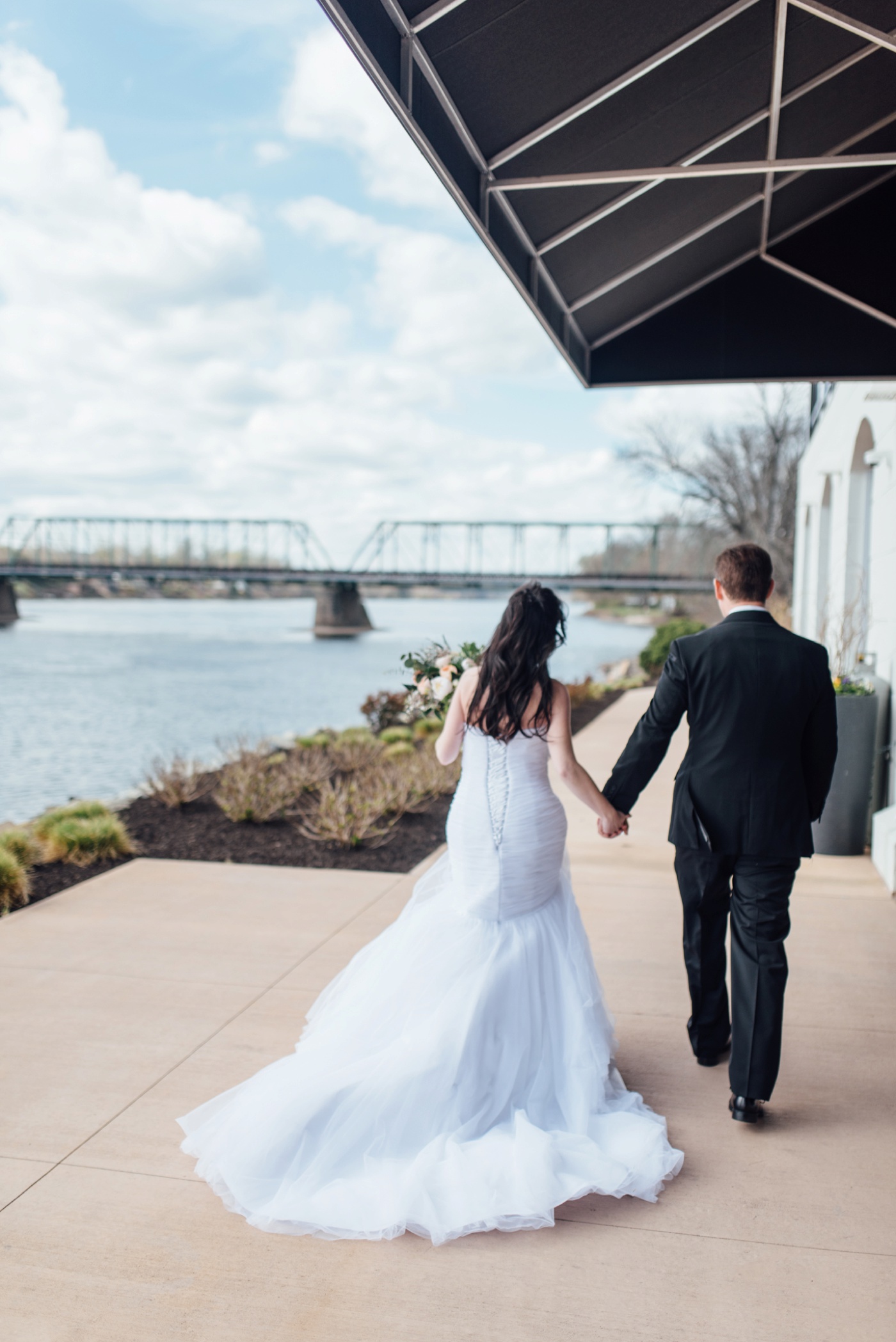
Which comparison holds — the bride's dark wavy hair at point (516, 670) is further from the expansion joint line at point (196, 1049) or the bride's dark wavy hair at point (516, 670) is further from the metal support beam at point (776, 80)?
the metal support beam at point (776, 80)

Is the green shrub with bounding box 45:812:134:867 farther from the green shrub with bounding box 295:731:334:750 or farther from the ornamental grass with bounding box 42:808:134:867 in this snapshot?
the green shrub with bounding box 295:731:334:750

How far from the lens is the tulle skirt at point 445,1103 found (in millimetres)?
2865

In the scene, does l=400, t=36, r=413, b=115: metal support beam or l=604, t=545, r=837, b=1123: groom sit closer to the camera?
l=604, t=545, r=837, b=1123: groom

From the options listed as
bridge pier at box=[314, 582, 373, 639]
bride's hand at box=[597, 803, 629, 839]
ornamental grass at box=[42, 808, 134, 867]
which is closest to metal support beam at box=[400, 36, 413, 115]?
bride's hand at box=[597, 803, 629, 839]

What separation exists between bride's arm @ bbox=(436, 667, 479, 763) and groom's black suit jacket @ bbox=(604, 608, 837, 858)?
70 cm

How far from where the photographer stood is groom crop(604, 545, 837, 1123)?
3379 millimetres

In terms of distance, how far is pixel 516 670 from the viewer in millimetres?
3387

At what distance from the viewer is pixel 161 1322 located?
246 centimetres

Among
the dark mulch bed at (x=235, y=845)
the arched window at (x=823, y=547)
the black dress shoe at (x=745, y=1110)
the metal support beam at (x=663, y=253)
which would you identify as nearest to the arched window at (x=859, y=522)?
the arched window at (x=823, y=547)

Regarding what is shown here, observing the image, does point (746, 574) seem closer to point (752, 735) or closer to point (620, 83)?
point (752, 735)

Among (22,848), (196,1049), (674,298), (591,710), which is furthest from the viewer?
(591,710)

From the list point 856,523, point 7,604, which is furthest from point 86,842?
point 7,604

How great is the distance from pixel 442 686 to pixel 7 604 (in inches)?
3127

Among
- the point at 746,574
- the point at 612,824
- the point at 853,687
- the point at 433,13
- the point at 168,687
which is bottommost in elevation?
the point at 168,687
